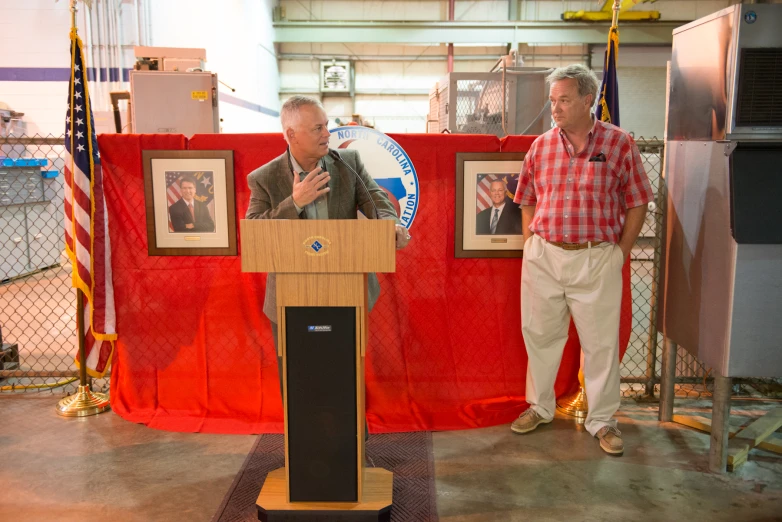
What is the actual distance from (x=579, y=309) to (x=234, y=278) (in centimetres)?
188

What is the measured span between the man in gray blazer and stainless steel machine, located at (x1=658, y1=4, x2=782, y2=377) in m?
1.55

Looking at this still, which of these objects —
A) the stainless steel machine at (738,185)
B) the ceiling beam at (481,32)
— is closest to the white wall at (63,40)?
the ceiling beam at (481,32)

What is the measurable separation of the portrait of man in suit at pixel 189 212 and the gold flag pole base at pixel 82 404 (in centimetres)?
115

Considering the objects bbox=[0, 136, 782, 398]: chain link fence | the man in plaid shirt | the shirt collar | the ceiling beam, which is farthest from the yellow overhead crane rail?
the shirt collar

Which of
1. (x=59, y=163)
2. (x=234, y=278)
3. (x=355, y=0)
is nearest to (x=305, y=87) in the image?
(x=355, y=0)

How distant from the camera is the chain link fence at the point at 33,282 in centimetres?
432

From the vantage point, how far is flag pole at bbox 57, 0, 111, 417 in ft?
11.8

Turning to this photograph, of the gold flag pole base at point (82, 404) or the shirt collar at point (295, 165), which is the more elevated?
the shirt collar at point (295, 165)

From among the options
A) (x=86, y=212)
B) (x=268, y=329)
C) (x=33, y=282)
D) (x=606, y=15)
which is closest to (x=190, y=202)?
(x=86, y=212)

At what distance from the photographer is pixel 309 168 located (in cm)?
260

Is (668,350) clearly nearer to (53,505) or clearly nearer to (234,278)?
(234,278)

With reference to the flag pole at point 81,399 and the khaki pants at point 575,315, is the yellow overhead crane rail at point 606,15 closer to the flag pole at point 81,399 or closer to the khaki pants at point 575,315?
the khaki pants at point 575,315

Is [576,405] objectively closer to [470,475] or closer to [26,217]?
[470,475]

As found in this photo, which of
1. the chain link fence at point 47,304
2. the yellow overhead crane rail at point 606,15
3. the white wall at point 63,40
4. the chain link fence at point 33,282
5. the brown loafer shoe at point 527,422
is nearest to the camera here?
the brown loafer shoe at point 527,422
